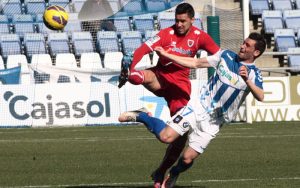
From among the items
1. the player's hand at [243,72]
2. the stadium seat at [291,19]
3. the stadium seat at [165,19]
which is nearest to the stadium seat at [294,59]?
the stadium seat at [291,19]

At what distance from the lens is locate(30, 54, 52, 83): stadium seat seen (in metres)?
25.4

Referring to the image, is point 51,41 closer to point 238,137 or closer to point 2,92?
point 2,92

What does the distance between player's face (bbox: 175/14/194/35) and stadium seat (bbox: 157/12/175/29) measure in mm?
16470

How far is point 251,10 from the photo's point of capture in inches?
1248

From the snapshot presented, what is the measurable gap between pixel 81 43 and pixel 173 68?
633 inches

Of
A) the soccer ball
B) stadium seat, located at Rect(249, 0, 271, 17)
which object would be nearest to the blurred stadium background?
stadium seat, located at Rect(249, 0, 271, 17)

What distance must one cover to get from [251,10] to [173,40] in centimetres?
1998

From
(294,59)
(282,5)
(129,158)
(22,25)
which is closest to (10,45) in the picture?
(22,25)

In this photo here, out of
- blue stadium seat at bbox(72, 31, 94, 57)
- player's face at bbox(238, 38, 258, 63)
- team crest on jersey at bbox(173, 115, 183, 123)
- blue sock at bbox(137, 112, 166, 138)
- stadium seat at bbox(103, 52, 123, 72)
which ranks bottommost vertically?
stadium seat at bbox(103, 52, 123, 72)

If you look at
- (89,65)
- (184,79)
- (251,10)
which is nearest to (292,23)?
(251,10)

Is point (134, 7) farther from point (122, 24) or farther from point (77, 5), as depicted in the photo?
point (122, 24)

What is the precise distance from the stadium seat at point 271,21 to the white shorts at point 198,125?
20.1 m

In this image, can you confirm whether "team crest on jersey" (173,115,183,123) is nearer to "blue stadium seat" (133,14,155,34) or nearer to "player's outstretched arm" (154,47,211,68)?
"player's outstretched arm" (154,47,211,68)

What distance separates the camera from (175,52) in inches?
473
